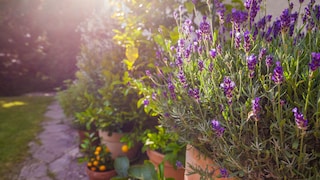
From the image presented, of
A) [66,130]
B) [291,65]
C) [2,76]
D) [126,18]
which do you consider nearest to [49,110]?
[66,130]

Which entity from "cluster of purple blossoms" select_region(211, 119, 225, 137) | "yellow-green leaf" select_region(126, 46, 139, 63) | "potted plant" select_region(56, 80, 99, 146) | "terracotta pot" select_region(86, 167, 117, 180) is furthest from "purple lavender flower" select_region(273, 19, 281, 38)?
"potted plant" select_region(56, 80, 99, 146)

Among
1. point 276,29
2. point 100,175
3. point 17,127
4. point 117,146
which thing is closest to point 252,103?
point 276,29

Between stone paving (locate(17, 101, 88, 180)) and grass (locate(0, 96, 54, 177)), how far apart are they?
104mm

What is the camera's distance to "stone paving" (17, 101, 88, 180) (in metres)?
2.74

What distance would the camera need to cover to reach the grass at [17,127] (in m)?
3.07

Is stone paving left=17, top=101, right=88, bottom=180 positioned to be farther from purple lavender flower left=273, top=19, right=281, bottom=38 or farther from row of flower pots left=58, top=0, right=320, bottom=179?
purple lavender flower left=273, top=19, right=281, bottom=38

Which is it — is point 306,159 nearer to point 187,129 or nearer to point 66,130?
point 187,129

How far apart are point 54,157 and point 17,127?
5.29 feet

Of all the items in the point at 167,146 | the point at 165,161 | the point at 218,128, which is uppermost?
the point at 218,128

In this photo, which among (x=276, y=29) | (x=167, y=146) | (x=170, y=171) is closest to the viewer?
(x=276, y=29)

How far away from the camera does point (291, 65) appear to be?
36.6 inches

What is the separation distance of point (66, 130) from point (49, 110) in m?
1.85

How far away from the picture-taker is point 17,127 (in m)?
4.48

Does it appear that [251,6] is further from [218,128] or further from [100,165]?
[100,165]
